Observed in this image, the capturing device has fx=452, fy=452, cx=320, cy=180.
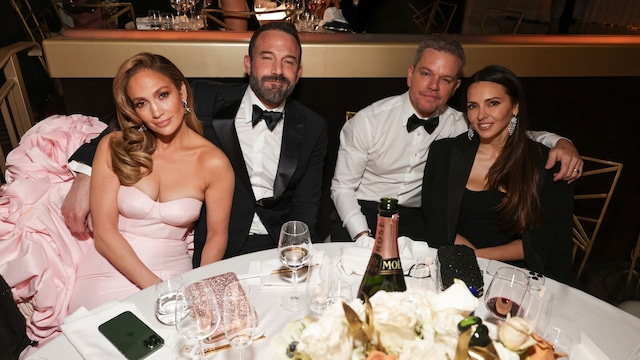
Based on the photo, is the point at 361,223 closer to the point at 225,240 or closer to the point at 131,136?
the point at 225,240

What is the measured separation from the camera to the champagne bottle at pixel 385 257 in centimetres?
120

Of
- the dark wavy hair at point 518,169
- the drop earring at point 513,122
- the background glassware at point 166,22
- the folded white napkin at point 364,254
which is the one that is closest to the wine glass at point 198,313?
the folded white napkin at point 364,254

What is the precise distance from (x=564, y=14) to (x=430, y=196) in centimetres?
915

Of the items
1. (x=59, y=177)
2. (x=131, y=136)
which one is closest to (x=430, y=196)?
(x=131, y=136)

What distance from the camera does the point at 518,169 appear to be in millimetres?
2219

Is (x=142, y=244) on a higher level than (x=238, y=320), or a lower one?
lower

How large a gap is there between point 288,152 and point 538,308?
1532 millimetres

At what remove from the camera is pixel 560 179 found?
2.20 metres

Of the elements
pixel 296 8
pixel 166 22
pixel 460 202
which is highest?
pixel 296 8

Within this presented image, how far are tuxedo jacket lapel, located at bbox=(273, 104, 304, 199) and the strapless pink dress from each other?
1.54 ft

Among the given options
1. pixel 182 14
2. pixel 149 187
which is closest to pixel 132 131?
pixel 149 187

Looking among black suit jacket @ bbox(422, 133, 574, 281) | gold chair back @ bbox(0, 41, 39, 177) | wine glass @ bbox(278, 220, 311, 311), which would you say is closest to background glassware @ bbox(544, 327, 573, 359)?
wine glass @ bbox(278, 220, 311, 311)

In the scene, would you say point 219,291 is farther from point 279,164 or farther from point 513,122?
point 513,122

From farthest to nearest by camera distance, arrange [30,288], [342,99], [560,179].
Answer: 1. [342,99]
2. [560,179]
3. [30,288]
